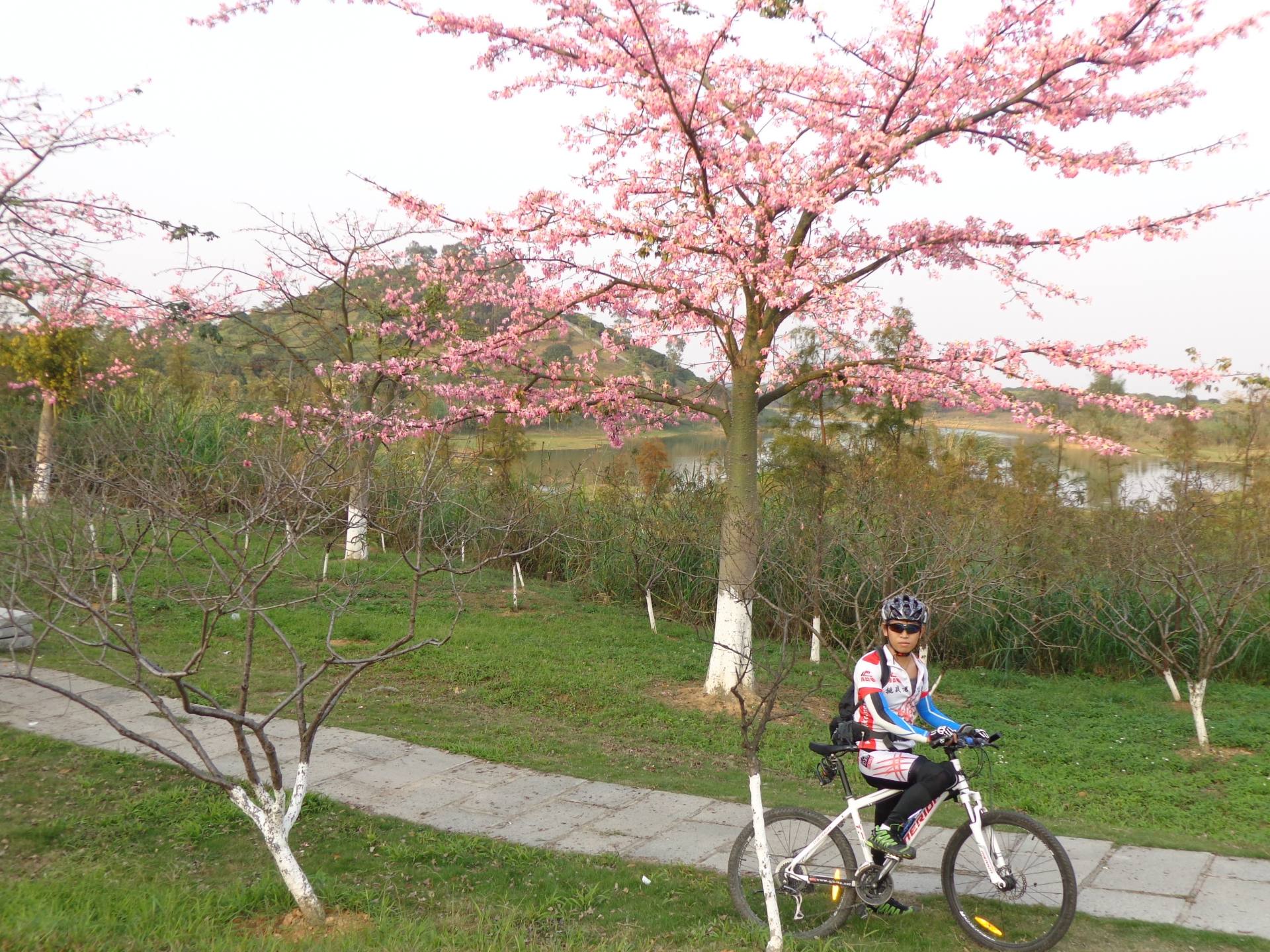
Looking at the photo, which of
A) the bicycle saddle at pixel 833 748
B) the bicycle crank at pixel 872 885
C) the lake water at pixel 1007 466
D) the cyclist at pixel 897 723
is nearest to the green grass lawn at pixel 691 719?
the bicycle crank at pixel 872 885

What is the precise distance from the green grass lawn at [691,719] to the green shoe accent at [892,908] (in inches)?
71.2

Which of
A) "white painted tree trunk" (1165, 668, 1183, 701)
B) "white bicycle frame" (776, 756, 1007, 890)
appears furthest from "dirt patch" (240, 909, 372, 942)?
"white painted tree trunk" (1165, 668, 1183, 701)

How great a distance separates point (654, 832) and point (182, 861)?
8.49 ft

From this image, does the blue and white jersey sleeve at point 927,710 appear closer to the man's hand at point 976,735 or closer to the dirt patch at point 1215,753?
the man's hand at point 976,735

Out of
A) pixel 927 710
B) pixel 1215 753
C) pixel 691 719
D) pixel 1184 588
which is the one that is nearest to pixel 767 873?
pixel 927 710

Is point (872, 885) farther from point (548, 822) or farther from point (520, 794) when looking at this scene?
point (520, 794)

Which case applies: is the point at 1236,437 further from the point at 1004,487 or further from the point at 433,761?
the point at 433,761

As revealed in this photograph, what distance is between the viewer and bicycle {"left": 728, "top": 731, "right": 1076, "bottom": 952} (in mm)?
3889

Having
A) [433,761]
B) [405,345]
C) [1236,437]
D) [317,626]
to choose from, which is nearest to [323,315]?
[405,345]

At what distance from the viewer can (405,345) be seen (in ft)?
46.4

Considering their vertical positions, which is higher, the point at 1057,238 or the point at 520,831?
the point at 1057,238

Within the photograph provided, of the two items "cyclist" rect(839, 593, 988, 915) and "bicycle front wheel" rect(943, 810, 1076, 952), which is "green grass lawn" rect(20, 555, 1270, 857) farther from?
"cyclist" rect(839, 593, 988, 915)

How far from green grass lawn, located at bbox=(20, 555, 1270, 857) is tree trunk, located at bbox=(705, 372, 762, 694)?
524 mm

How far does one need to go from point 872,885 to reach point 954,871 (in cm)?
37
